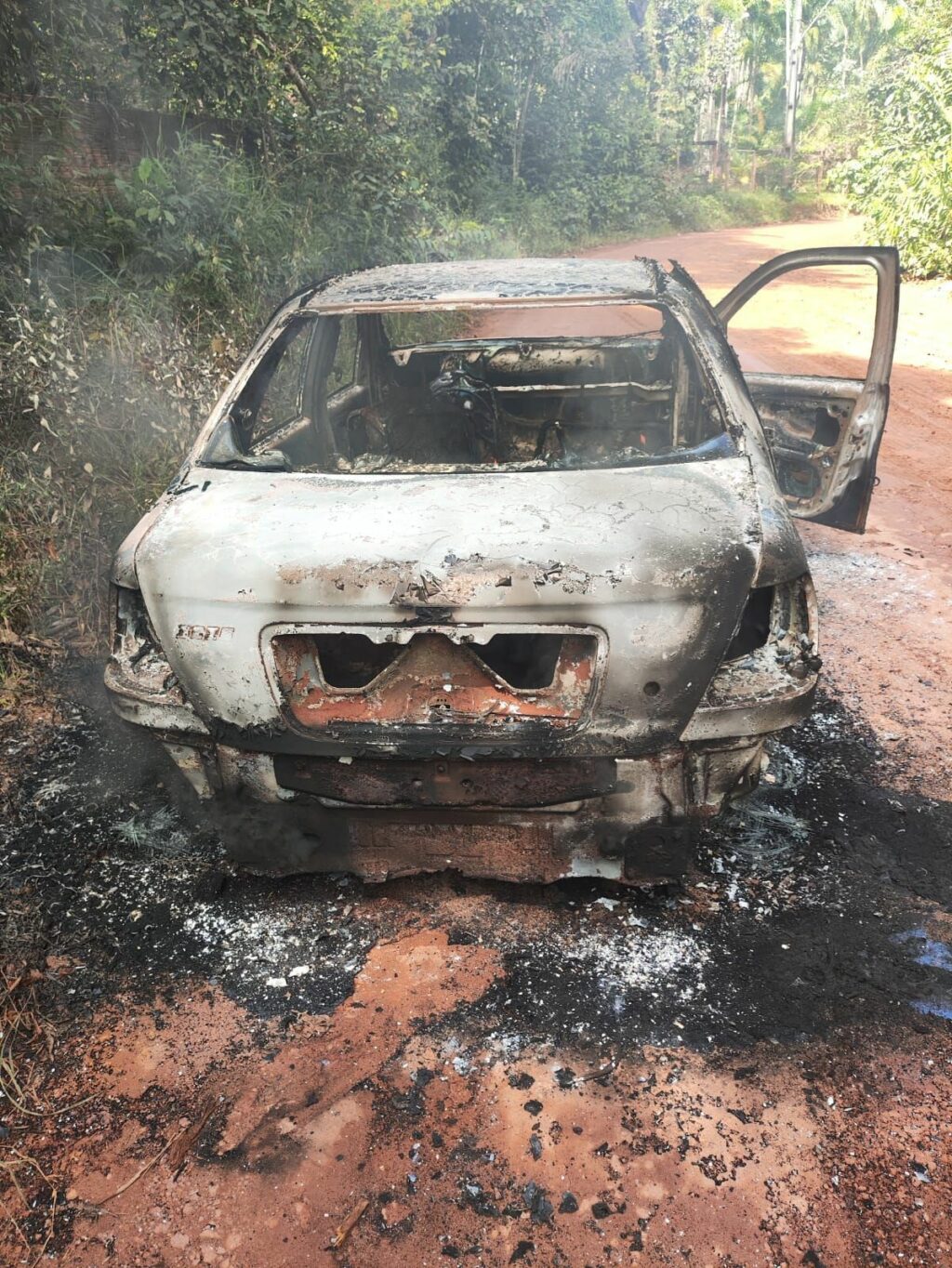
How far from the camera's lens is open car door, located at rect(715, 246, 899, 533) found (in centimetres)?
347

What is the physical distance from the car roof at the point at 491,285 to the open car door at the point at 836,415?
2.31 feet

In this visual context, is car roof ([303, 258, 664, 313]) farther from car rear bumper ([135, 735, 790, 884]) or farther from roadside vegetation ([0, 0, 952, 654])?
roadside vegetation ([0, 0, 952, 654])

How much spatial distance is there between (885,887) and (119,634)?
241 cm

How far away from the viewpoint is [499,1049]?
2.11 m

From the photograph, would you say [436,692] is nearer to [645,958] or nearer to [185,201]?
[645,958]

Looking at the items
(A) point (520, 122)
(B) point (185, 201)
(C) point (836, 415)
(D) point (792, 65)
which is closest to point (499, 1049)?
(C) point (836, 415)

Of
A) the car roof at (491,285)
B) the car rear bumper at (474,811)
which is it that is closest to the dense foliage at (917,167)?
the car roof at (491,285)

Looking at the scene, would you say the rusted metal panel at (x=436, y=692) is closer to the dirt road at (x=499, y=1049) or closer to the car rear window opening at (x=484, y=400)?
the dirt road at (x=499, y=1049)

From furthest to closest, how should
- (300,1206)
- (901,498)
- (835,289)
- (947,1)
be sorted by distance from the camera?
(947,1), (835,289), (901,498), (300,1206)

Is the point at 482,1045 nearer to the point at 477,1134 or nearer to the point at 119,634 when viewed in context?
the point at 477,1134

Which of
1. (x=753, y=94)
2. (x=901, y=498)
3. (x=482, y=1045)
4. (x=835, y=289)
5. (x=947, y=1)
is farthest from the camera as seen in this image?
(x=753, y=94)

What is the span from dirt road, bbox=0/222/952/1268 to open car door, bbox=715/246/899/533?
106 centimetres

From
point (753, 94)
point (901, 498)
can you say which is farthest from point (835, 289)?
point (753, 94)

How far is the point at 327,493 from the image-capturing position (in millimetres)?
2438
